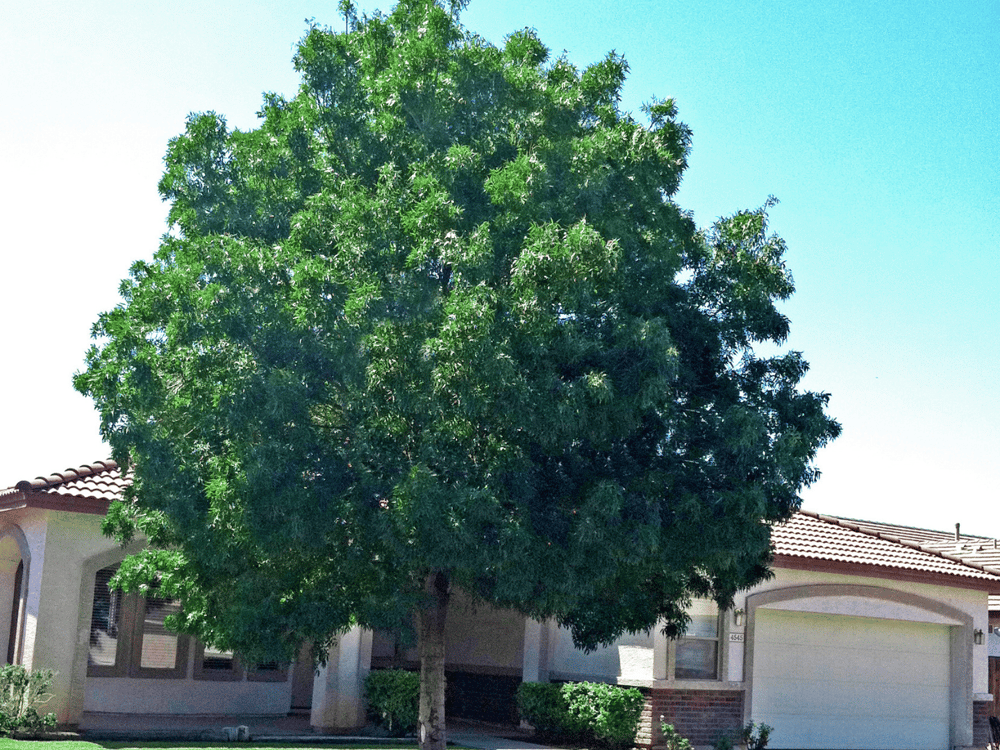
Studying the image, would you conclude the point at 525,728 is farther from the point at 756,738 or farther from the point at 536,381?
the point at 536,381

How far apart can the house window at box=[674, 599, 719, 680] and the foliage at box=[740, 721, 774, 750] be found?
99cm

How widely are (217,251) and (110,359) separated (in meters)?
1.75

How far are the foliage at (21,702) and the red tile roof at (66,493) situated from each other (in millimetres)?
2232

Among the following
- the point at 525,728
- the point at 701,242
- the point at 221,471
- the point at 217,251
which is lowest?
the point at 525,728

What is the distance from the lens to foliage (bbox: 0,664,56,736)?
1582cm

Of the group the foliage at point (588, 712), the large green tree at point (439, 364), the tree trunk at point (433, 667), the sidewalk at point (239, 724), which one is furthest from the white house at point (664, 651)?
the tree trunk at point (433, 667)

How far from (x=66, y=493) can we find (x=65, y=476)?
0.59 m

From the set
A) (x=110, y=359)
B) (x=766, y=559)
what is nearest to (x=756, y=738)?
(x=766, y=559)

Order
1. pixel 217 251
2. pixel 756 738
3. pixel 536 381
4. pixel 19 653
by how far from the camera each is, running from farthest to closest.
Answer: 1. pixel 756 738
2. pixel 19 653
3. pixel 217 251
4. pixel 536 381

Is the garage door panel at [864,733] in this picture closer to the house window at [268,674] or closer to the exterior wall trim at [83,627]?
the house window at [268,674]

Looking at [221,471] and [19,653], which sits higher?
[221,471]

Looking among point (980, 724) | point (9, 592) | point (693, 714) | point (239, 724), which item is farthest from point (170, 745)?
point (980, 724)

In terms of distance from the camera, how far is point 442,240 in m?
11.0

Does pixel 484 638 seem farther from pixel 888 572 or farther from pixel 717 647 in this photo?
pixel 888 572
